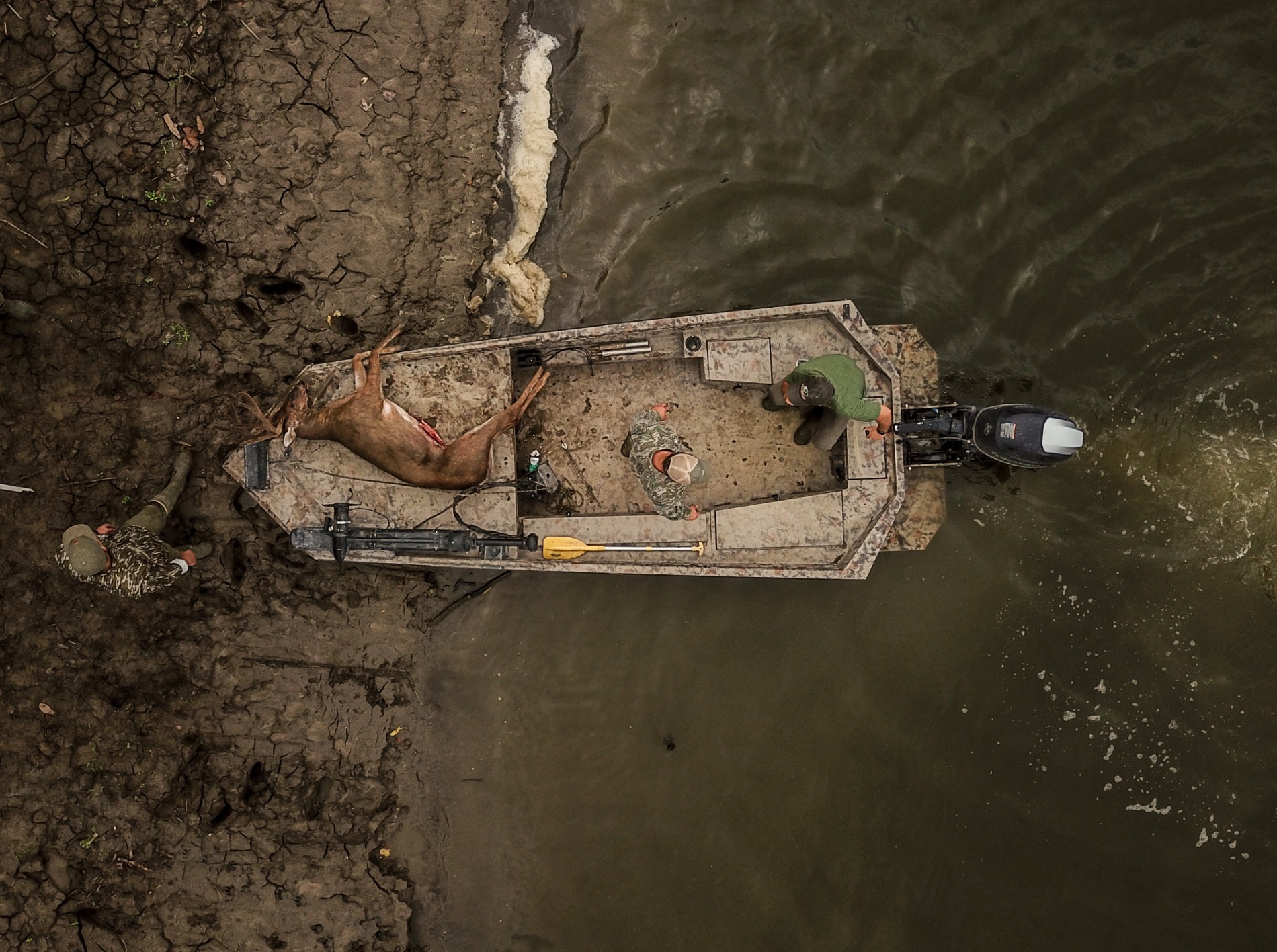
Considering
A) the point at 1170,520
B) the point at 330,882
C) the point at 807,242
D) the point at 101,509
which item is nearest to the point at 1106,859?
the point at 1170,520

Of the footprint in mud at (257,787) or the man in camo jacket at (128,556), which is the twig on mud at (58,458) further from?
the footprint in mud at (257,787)

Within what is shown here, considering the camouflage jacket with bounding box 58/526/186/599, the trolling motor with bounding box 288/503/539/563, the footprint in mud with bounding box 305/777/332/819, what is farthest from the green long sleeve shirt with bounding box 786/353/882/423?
the footprint in mud with bounding box 305/777/332/819

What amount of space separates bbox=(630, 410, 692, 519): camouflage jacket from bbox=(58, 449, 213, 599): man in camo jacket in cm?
388

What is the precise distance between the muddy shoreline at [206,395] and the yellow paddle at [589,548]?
180 cm

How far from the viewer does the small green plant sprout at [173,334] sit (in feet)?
20.8

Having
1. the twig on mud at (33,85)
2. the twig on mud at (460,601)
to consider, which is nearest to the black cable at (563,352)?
the twig on mud at (460,601)

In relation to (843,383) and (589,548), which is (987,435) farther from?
(589,548)

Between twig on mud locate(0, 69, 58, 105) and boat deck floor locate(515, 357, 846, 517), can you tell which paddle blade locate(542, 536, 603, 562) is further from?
twig on mud locate(0, 69, 58, 105)

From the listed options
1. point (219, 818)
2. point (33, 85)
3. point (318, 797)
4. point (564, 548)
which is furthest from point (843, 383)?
point (33, 85)

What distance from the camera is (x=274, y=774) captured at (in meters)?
6.54

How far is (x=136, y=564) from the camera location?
568 centimetres

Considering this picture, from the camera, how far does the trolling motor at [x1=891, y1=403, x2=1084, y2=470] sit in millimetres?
5664

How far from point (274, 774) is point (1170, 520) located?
27.8 ft

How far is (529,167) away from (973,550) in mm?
5442
